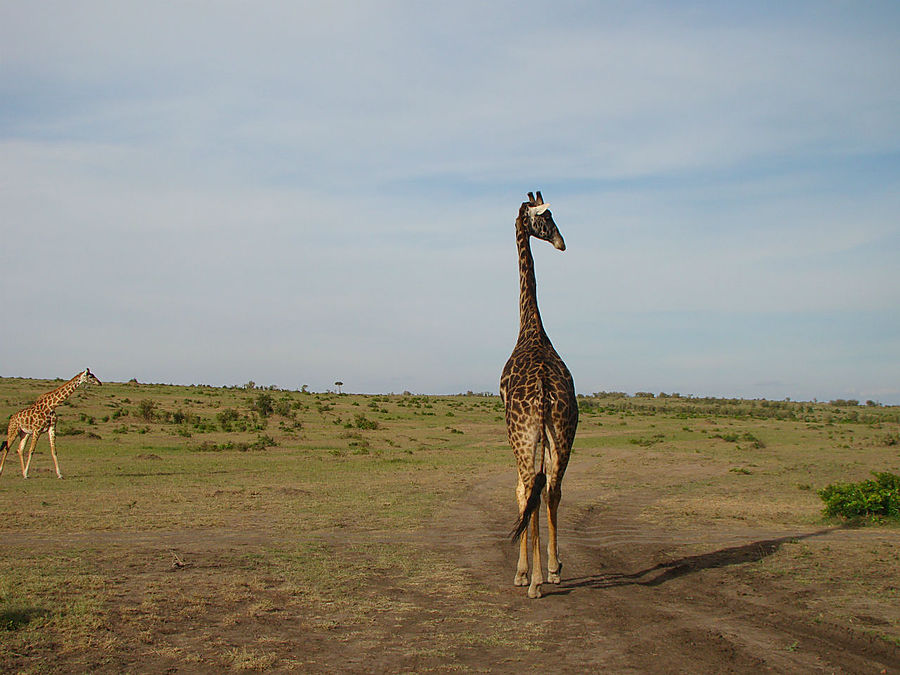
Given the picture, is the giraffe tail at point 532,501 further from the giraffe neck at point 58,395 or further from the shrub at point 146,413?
the shrub at point 146,413

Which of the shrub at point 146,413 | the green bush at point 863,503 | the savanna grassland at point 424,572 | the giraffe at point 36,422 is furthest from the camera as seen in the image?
the shrub at point 146,413

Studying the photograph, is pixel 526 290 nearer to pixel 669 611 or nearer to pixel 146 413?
pixel 669 611

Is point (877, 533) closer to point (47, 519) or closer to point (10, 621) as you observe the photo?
point (10, 621)

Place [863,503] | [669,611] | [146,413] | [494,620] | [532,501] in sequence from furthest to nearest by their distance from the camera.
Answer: [146,413] < [863,503] < [532,501] < [669,611] < [494,620]

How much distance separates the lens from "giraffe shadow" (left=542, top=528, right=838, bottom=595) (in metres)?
9.58

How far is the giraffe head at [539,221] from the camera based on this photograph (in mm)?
11102

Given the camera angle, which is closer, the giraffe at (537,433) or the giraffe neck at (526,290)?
the giraffe at (537,433)

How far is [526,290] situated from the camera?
36.7 feet

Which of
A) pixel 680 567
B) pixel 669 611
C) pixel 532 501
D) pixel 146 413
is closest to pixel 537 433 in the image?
pixel 532 501

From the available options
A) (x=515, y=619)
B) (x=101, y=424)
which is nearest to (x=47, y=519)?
(x=515, y=619)

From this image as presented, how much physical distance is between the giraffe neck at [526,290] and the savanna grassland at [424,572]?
11.3 feet

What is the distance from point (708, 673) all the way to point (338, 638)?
11.2 ft

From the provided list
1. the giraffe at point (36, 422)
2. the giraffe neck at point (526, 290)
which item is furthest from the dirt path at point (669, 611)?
the giraffe at point (36, 422)

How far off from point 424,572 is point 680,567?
3.64 meters
